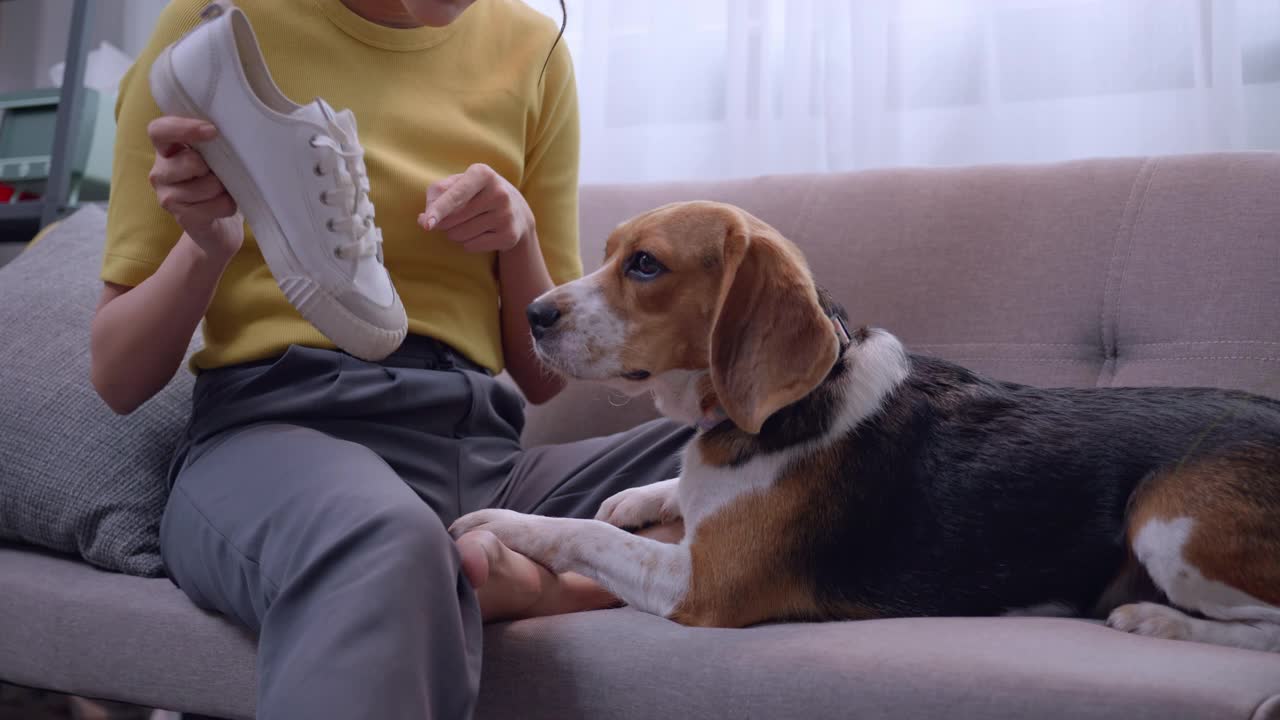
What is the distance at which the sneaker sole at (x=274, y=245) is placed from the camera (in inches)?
44.1

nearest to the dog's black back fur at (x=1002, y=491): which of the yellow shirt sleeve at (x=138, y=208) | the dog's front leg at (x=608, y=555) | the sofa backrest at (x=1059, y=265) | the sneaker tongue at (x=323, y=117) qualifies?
the dog's front leg at (x=608, y=555)

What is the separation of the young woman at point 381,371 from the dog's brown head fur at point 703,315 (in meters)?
0.18

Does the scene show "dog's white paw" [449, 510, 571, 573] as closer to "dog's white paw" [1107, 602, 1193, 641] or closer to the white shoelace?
the white shoelace

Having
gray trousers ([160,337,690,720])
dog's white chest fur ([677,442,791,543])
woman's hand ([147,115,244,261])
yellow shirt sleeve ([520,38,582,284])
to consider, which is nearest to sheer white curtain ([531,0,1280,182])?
yellow shirt sleeve ([520,38,582,284])

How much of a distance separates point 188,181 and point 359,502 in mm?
407

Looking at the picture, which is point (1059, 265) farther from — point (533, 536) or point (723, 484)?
point (533, 536)

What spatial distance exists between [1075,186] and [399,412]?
47.6 inches

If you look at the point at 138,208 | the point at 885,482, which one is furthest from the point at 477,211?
the point at 885,482

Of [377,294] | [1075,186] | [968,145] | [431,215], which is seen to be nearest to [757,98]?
[968,145]

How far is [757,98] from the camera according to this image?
2.57 metres

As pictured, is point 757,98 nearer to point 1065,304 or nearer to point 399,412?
point 1065,304

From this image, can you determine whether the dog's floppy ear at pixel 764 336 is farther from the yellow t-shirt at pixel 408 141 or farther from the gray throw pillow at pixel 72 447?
the gray throw pillow at pixel 72 447

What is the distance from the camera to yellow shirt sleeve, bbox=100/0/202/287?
4.48 feet

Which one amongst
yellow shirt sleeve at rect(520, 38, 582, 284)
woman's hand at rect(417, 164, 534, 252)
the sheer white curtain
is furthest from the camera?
the sheer white curtain
